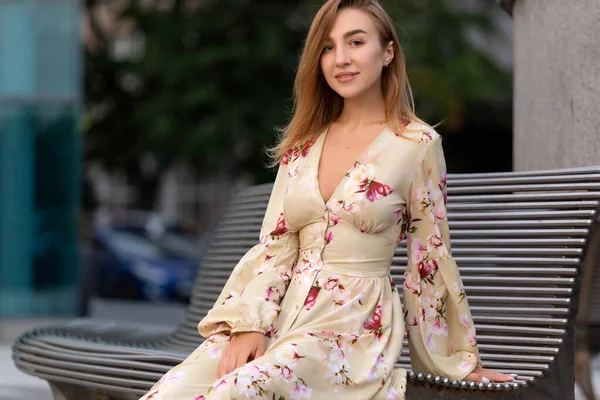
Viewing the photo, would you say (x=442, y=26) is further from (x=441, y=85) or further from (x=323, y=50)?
(x=323, y=50)

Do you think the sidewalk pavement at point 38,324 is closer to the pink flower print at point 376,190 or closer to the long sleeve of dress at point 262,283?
the long sleeve of dress at point 262,283

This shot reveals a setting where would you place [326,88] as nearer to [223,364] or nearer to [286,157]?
[286,157]

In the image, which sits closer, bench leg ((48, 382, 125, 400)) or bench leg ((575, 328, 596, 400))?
bench leg ((48, 382, 125, 400))

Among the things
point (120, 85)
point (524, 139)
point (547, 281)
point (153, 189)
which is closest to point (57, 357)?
point (547, 281)

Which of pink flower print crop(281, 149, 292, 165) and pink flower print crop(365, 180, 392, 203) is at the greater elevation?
pink flower print crop(281, 149, 292, 165)

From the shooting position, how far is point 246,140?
1543 centimetres

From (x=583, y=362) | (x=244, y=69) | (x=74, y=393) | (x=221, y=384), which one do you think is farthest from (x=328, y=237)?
(x=244, y=69)

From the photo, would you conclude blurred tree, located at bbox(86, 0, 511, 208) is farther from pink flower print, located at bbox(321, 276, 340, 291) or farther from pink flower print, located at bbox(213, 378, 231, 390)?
pink flower print, located at bbox(213, 378, 231, 390)

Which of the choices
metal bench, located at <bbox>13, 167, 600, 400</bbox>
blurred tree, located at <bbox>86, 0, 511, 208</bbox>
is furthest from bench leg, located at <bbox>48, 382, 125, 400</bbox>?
blurred tree, located at <bbox>86, 0, 511, 208</bbox>

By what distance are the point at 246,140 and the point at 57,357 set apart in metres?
10.9

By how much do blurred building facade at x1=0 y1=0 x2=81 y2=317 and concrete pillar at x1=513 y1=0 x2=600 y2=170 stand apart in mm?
6965

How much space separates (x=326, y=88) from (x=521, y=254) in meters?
1.05

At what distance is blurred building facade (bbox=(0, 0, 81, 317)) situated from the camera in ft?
38.7

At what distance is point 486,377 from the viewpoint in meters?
3.54
